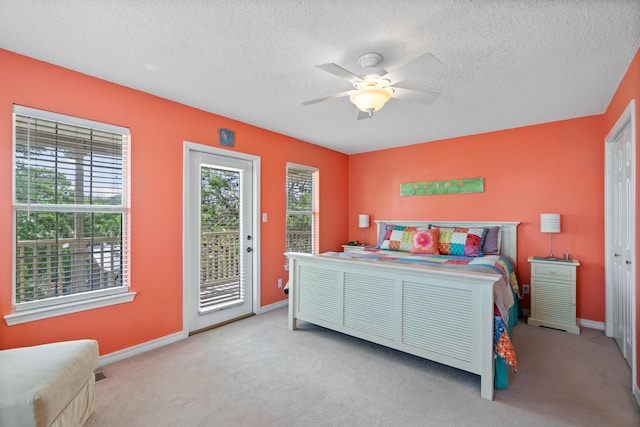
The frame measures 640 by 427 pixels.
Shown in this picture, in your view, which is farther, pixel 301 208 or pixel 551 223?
pixel 301 208

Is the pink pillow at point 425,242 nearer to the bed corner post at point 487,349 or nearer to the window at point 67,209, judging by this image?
the bed corner post at point 487,349

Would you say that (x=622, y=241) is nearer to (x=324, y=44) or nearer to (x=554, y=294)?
(x=554, y=294)

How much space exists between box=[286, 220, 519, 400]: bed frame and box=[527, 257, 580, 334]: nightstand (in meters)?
1.86

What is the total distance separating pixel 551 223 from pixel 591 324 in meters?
1.21

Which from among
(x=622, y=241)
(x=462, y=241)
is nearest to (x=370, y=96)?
(x=462, y=241)

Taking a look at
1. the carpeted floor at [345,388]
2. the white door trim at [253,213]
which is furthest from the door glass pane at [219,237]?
the carpeted floor at [345,388]

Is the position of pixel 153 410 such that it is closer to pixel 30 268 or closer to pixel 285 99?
pixel 30 268

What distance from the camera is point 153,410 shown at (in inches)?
76.8

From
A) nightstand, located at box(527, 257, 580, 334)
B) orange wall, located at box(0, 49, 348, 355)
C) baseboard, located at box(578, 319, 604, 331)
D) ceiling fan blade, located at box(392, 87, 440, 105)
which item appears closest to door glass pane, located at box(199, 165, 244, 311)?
Result: orange wall, located at box(0, 49, 348, 355)

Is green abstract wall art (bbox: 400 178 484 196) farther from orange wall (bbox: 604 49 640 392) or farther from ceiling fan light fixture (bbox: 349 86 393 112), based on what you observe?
ceiling fan light fixture (bbox: 349 86 393 112)

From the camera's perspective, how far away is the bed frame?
214 centimetres

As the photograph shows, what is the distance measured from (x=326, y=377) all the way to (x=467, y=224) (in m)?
2.98

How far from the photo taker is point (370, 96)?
85.4 inches

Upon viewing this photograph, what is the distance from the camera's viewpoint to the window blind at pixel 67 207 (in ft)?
7.13
